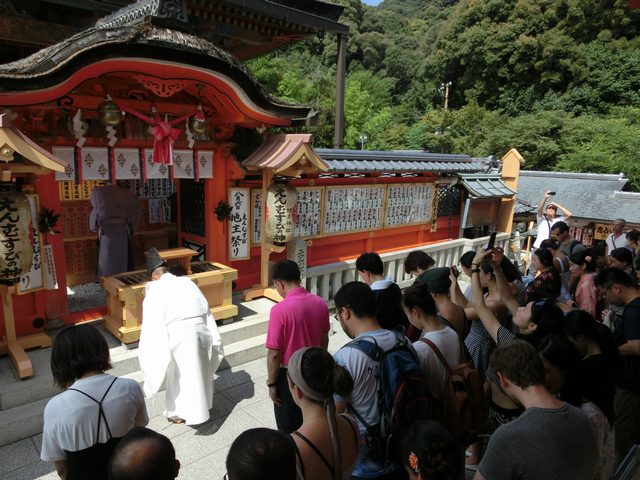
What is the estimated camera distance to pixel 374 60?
2120 inches

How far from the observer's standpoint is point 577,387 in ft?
9.65

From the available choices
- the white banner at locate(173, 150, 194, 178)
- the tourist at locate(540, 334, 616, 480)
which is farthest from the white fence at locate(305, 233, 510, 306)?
the tourist at locate(540, 334, 616, 480)

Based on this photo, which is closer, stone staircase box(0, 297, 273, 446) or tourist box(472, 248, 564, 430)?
tourist box(472, 248, 564, 430)

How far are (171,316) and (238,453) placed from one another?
306cm

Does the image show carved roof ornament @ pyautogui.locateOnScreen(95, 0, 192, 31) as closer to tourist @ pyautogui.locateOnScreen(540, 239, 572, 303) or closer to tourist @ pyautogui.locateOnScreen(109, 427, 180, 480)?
tourist @ pyautogui.locateOnScreen(109, 427, 180, 480)

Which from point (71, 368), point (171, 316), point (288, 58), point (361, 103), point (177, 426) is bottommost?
point (177, 426)

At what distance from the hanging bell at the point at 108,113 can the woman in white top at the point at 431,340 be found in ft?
15.6

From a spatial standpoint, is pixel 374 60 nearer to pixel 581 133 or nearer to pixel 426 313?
pixel 581 133

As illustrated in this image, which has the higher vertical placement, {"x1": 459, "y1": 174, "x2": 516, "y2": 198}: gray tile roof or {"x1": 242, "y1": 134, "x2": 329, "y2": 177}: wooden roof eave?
{"x1": 242, "y1": 134, "x2": 329, "y2": 177}: wooden roof eave

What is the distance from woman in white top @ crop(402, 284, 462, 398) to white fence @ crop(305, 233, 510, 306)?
15.8ft

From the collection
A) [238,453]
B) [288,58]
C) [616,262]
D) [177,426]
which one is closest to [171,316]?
[177,426]

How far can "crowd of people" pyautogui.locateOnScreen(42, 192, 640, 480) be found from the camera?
2.07 meters

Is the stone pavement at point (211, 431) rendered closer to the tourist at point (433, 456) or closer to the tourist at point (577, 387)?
the tourist at point (433, 456)

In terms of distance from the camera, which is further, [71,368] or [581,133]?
Answer: [581,133]
